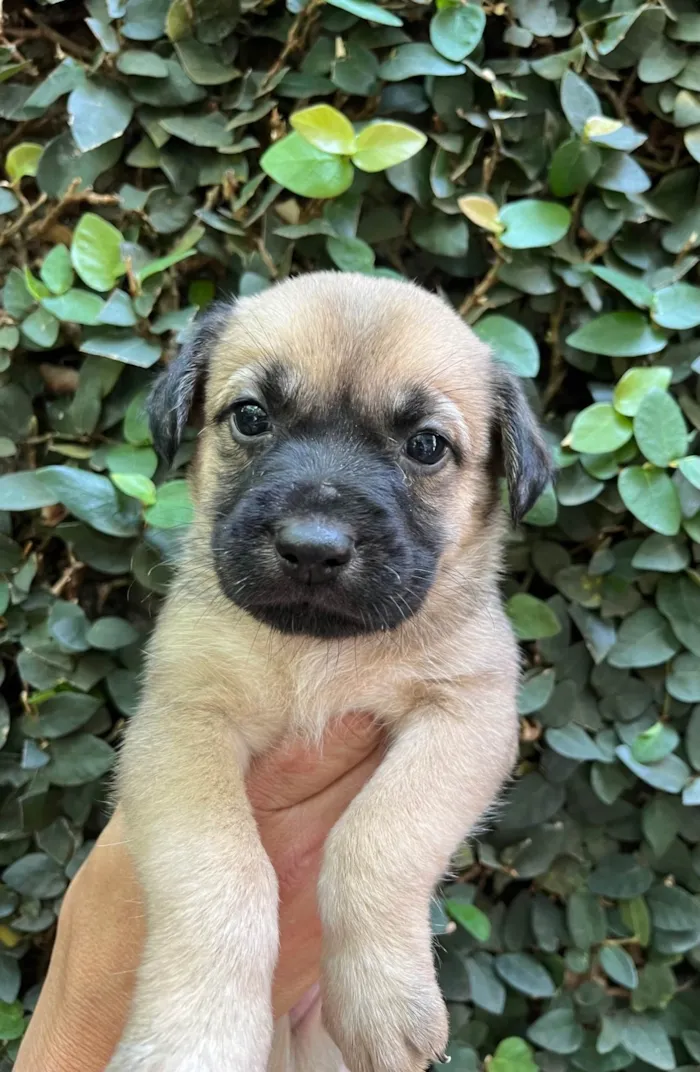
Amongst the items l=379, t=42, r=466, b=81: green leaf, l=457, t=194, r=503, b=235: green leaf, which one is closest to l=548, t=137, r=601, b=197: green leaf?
l=457, t=194, r=503, b=235: green leaf

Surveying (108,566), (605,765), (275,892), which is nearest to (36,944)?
(108,566)

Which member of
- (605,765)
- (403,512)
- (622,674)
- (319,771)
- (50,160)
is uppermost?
(50,160)

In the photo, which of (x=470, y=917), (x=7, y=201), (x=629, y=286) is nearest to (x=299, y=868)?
(x=470, y=917)

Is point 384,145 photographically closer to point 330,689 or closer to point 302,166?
point 302,166

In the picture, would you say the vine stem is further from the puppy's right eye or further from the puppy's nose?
the puppy's nose

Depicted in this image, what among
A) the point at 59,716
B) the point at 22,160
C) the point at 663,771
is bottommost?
the point at 663,771

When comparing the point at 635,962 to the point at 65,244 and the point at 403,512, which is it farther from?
the point at 65,244
